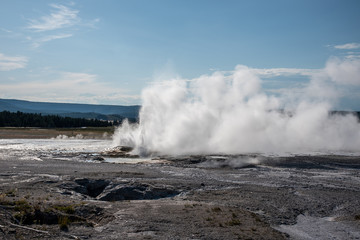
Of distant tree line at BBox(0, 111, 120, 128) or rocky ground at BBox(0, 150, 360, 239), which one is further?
distant tree line at BBox(0, 111, 120, 128)

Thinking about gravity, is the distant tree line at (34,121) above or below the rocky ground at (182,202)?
above

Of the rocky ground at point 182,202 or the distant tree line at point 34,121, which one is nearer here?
the rocky ground at point 182,202

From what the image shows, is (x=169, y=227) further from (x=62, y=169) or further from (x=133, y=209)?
(x=62, y=169)

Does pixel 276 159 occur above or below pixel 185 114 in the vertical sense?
below

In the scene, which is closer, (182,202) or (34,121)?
(182,202)

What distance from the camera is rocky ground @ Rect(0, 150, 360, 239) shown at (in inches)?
544

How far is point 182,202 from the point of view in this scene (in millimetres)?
18672

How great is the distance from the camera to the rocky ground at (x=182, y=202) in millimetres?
13820

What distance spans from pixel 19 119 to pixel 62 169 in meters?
90.6

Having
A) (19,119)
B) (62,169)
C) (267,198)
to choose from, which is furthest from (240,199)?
(19,119)

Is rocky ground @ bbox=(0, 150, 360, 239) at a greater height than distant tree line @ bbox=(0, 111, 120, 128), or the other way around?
distant tree line @ bbox=(0, 111, 120, 128)

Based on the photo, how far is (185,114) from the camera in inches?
2040

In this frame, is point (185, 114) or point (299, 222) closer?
point (299, 222)

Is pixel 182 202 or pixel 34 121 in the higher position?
pixel 34 121
